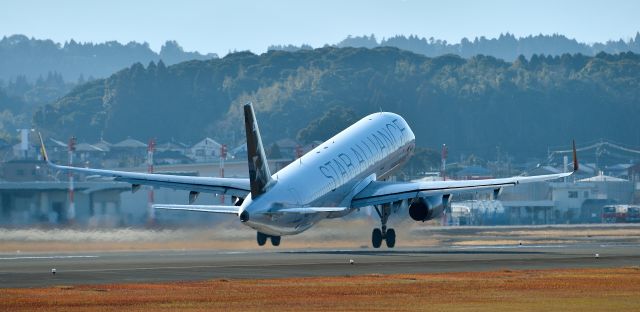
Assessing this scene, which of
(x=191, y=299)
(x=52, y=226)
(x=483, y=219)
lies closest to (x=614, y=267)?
(x=191, y=299)

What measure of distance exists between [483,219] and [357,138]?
92660mm

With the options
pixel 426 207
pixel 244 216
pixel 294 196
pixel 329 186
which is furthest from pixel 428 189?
pixel 244 216

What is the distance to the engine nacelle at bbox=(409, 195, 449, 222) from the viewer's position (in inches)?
3118

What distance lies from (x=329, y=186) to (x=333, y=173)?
3.93 ft

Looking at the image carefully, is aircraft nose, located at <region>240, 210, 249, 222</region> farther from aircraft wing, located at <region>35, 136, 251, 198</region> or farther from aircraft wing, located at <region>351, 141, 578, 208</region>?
aircraft wing, located at <region>351, 141, 578, 208</region>

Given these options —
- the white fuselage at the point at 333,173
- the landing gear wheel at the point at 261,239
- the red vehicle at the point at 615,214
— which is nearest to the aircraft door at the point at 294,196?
the white fuselage at the point at 333,173

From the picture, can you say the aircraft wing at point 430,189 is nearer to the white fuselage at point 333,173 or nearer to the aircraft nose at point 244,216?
the white fuselage at point 333,173

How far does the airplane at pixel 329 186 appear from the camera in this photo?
228ft

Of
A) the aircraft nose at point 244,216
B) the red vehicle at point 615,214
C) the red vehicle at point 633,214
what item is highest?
the aircraft nose at point 244,216

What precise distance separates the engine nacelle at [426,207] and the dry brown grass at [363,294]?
2239cm

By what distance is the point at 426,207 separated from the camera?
3113 inches

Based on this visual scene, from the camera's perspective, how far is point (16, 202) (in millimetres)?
109438

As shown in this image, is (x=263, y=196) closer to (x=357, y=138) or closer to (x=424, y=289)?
(x=357, y=138)

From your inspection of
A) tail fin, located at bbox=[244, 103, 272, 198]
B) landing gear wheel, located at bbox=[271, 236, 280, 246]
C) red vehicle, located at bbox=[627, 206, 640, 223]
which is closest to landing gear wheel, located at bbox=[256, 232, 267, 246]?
landing gear wheel, located at bbox=[271, 236, 280, 246]
